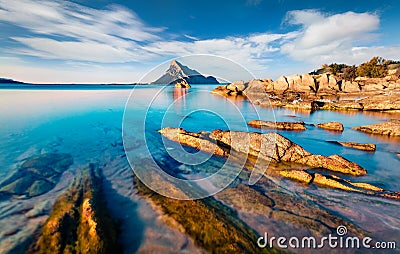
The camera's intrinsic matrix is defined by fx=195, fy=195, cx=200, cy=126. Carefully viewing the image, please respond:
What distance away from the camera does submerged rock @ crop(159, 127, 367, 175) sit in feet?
32.7

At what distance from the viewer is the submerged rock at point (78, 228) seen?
5059 millimetres

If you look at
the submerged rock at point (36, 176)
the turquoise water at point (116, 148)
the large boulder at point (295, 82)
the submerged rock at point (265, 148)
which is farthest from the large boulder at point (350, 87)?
the submerged rock at point (36, 176)

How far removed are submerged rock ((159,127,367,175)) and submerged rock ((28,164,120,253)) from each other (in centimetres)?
700

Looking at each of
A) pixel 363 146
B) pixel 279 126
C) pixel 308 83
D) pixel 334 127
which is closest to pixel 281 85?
pixel 308 83

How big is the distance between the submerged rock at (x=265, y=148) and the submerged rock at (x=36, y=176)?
24.3ft

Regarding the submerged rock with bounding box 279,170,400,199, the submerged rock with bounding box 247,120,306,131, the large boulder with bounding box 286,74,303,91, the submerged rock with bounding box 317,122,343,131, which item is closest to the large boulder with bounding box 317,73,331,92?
the large boulder with bounding box 286,74,303,91

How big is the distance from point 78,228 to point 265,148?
31.6 feet

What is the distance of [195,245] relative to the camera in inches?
210

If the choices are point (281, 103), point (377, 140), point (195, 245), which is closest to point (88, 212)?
point (195, 245)

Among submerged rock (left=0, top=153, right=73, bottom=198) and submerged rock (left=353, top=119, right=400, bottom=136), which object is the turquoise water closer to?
submerged rock (left=0, top=153, right=73, bottom=198)

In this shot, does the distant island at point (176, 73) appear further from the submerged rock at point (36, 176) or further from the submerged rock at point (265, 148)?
the submerged rock at point (36, 176)

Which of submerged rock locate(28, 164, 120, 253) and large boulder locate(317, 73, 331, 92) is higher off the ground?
large boulder locate(317, 73, 331, 92)

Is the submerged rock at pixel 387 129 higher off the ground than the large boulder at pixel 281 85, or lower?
lower

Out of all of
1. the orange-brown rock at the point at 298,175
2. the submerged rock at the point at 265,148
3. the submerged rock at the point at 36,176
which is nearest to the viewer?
the submerged rock at the point at 36,176
